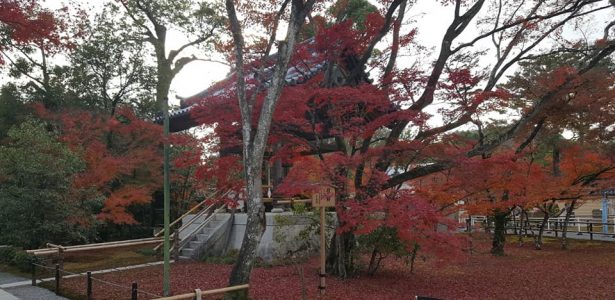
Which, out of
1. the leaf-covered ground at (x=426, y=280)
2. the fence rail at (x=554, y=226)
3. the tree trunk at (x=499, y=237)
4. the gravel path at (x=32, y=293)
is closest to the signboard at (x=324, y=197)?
the leaf-covered ground at (x=426, y=280)

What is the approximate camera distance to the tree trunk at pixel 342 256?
10.4 m

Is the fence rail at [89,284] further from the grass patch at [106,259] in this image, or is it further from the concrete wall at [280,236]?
the concrete wall at [280,236]

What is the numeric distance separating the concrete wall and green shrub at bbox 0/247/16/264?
21.0 ft

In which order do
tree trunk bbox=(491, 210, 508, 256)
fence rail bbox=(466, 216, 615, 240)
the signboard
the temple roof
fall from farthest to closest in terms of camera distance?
fence rail bbox=(466, 216, 615, 240)
tree trunk bbox=(491, 210, 508, 256)
the temple roof
the signboard

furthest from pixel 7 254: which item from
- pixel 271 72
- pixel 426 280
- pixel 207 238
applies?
pixel 426 280

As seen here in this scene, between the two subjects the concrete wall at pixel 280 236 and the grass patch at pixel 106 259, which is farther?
the grass patch at pixel 106 259

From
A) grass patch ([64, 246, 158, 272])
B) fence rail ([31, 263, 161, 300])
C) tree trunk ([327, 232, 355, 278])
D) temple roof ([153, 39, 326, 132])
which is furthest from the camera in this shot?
grass patch ([64, 246, 158, 272])

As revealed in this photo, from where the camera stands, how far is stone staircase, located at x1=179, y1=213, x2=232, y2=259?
1405 centimetres

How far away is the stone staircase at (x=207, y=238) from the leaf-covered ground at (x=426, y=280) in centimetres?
81

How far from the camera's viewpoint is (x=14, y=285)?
1074cm

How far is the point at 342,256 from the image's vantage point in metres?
10.4

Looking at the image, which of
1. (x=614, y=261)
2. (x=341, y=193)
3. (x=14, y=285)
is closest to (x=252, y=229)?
(x=341, y=193)

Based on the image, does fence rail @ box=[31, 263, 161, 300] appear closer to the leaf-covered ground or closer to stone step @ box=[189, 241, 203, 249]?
the leaf-covered ground

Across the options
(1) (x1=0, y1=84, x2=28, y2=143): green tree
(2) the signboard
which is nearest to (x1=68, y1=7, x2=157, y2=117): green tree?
(1) (x1=0, y1=84, x2=28, y2=143): green tree
